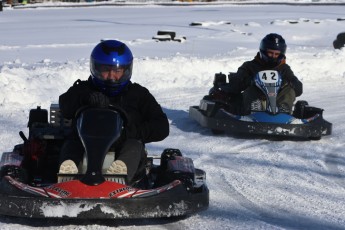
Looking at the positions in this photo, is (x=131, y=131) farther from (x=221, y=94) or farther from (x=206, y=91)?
(x=206, y=91)

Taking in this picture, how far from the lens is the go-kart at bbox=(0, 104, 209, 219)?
481 centimetres

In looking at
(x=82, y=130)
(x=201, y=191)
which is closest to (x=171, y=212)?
(x=201, y=191)

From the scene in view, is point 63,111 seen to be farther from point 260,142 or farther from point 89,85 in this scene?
point 260,142

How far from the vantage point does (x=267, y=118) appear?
8.84m

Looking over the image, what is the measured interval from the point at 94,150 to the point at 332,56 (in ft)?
38.5

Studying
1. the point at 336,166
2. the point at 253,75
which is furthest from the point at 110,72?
the point at 253,75

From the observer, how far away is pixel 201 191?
5.27 metres

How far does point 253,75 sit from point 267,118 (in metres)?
0.80

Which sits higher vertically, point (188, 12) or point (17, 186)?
point (17, 186)

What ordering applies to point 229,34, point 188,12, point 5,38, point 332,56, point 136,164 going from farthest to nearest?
point 188,12
point 229,34
point 5,38
point 332,56
point 136,164

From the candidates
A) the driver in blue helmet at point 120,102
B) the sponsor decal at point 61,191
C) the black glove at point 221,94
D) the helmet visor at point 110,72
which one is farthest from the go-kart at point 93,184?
the black glove at point 221,94

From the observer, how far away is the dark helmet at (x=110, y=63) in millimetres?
5711

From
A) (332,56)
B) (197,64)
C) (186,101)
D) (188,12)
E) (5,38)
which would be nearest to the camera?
(186,101)

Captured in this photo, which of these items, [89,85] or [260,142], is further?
[260,142]
